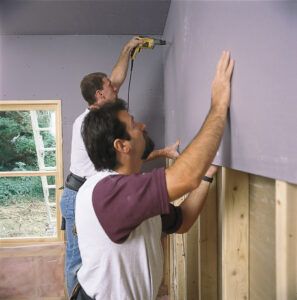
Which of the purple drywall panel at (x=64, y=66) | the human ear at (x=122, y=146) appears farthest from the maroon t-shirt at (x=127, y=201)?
the purple drywall panel at (x=64, y=66)

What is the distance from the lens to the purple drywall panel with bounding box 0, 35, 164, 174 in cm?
343

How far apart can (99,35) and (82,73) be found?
0.41m

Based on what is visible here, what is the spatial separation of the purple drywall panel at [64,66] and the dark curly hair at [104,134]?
2.24m

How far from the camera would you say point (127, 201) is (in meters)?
1.00

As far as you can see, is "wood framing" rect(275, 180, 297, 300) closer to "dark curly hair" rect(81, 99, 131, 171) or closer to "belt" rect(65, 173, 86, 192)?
"dark curly hair" rect(81, 99, 131, 171)

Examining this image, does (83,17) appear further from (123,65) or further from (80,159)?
(80,159)

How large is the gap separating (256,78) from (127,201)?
0.48 meters

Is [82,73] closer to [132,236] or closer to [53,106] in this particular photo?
[53,106]

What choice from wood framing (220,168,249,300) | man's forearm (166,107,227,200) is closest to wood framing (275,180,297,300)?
man's forearm (166,107,227,200)

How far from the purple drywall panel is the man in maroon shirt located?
7.36 feet

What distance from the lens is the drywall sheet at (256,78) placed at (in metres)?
0.69

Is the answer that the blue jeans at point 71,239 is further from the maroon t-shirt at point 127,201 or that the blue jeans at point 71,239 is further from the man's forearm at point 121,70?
the maroon t-shirt at point 127,201

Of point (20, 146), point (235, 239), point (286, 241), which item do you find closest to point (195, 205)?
point (235, 239)

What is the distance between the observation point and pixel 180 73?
2.12 meters
